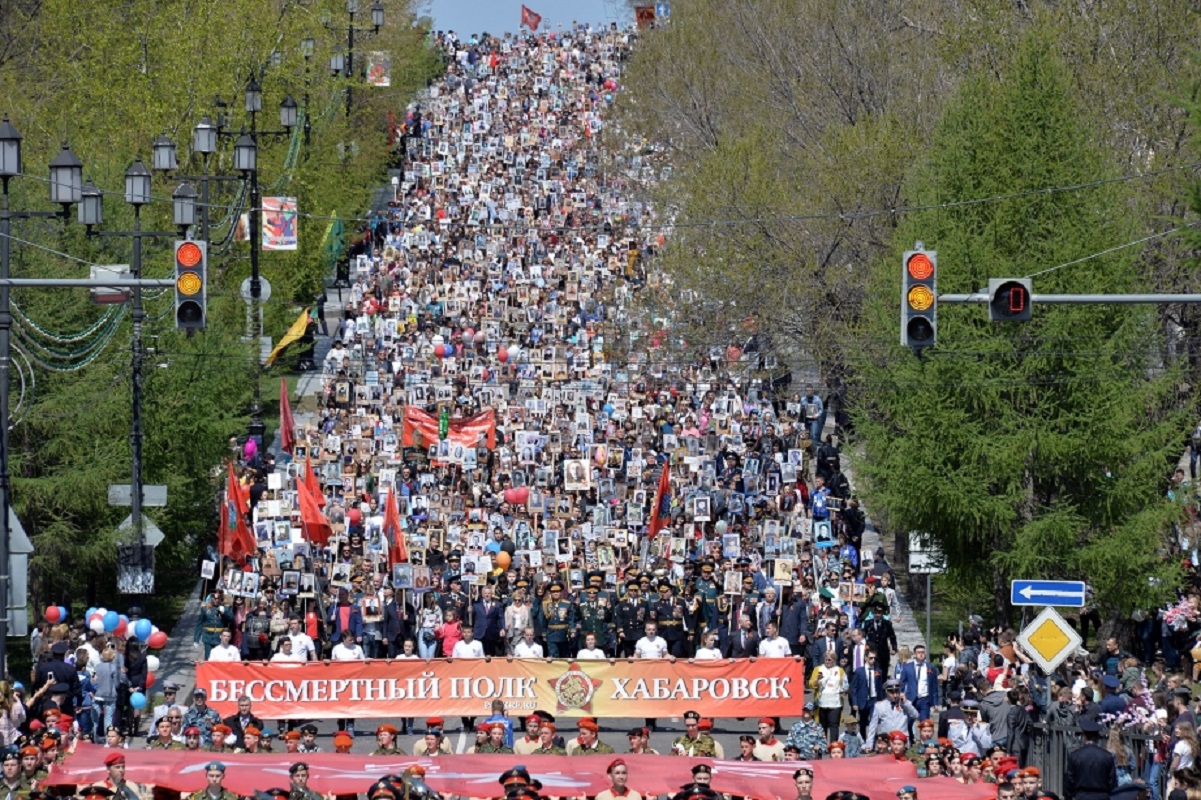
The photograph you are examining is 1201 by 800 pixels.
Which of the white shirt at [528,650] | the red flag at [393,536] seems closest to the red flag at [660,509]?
the red flag at [393,536]

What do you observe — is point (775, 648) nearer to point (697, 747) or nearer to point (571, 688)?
point (571, 688)

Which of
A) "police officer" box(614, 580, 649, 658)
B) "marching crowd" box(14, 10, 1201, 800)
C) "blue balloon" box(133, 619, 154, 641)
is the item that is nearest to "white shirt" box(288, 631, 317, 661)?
"marching crowd" box(14, 10, 1201, 800)

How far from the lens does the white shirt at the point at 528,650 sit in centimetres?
3225

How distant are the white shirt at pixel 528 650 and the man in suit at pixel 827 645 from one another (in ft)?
10.9

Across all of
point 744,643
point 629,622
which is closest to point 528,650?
point 629,622

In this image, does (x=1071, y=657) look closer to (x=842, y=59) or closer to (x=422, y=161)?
(x=842, y=59)

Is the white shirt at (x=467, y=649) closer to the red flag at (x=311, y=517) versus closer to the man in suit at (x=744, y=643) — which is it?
the man in suit at (x=744, y=643)

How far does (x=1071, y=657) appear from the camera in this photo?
31.9 metres

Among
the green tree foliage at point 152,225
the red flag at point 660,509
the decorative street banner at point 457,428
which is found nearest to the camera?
the green tree foliage at point 152,225

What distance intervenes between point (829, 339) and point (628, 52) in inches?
2205

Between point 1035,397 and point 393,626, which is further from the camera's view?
point 1035,397

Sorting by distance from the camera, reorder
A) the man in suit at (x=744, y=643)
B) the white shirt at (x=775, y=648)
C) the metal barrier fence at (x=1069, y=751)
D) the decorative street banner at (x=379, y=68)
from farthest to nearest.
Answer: the decorative street banner at (x=379, y=68) < the man in suit at (x=744, y=643) < the white shirt at (x=775, y=648) < the metal barrier fence at (x=1069, y=751)

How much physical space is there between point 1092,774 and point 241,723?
941 cm

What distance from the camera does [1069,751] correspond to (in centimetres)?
2569
